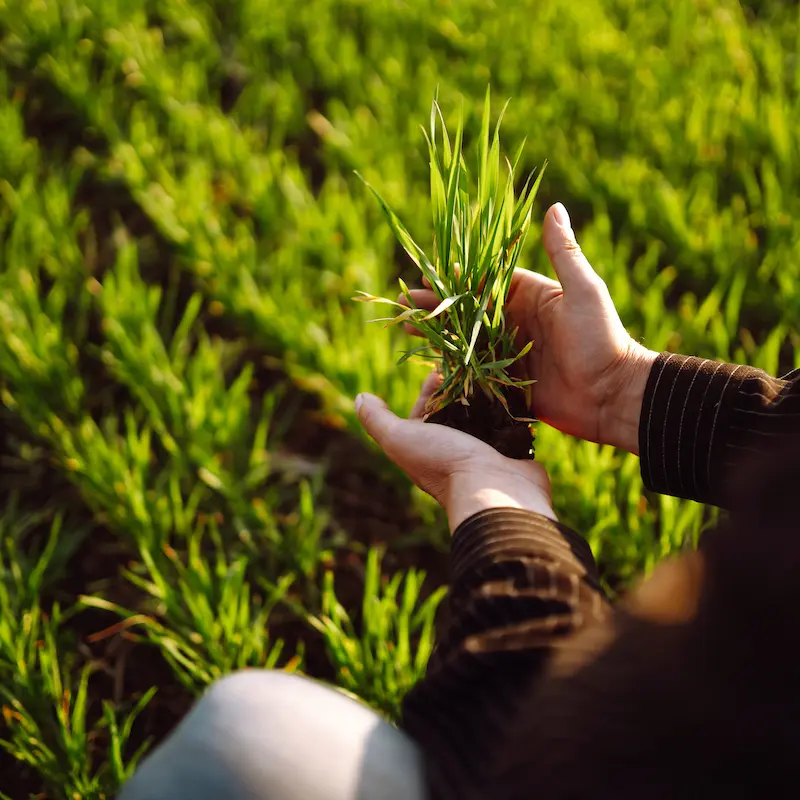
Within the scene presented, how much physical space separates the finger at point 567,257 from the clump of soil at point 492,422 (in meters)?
0.21

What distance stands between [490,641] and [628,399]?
0.64m

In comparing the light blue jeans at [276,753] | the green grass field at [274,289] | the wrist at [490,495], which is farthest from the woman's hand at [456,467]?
the light blue jeans at [276,753]

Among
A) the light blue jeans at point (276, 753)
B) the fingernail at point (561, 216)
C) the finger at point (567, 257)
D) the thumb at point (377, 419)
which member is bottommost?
the light blue jeans at point (276, 753)

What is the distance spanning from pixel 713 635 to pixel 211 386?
4.27ft

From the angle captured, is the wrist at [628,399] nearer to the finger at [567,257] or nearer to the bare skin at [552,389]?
the bare skin at [552,389]

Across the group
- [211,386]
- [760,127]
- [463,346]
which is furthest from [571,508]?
[760,127]

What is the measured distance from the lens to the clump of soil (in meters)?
1.28

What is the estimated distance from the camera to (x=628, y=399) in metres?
1.30

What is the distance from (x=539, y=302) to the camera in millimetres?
1394

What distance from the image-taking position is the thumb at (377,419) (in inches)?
50.6

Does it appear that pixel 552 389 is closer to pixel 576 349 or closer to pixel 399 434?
pixel 576 349

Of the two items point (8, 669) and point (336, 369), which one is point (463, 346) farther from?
point (8, 669)

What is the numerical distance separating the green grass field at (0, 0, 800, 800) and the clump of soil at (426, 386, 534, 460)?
0.79ft

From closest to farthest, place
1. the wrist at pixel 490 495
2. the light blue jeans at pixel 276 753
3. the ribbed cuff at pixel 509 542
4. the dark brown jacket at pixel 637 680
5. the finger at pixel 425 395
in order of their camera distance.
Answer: the dark brown jacket at pixel 637 680
the light blue jeans at pixel 276 753
the ribbed cuff at pixel 509 542
the wrist at pixel 490 495
the finger at pixel 425 395
